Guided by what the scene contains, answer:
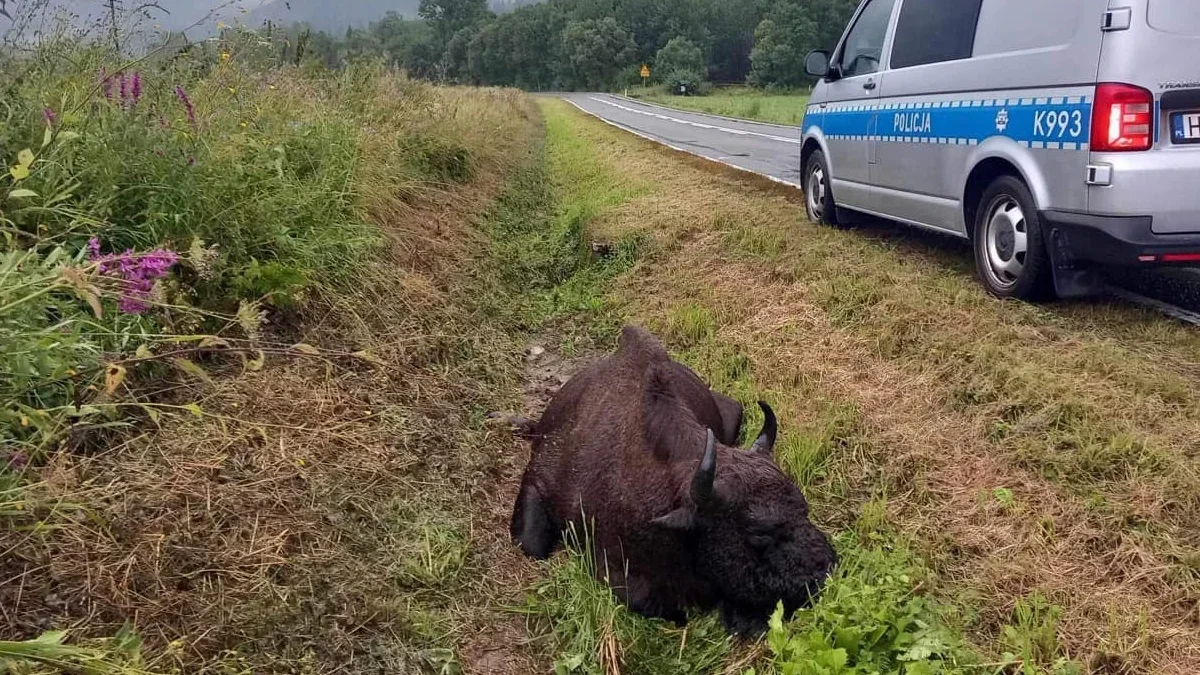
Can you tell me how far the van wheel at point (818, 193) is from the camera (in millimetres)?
7965

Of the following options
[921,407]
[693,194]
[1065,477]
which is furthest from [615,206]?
[1065,477]

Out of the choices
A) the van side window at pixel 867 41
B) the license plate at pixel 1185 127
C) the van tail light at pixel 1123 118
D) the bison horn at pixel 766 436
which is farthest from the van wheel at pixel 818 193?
the bison horn at pixel 766 436

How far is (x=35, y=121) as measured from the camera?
157 inches

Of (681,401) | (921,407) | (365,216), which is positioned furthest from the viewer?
(365,216)

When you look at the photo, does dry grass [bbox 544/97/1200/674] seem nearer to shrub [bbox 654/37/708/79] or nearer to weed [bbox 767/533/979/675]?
weed [bbox 767/533/979/675]

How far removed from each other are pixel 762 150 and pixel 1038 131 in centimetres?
1206

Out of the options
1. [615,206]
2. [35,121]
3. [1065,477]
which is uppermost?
[35,121]

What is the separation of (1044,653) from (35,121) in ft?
15.9

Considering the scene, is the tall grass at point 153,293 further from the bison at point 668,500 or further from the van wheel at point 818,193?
the van wheel at point 818,193

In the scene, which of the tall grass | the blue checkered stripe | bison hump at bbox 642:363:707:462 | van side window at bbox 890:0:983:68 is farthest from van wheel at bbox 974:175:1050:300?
the tall grass

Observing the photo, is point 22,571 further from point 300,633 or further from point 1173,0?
point 1173,0

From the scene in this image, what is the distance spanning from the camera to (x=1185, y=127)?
167 inches

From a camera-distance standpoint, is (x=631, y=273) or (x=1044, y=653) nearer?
(x=1044, y=653)

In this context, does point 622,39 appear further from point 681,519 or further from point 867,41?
point 681,519
